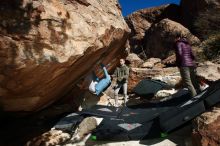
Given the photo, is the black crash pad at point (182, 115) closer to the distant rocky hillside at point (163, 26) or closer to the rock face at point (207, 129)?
the rock face at point (207, 129)

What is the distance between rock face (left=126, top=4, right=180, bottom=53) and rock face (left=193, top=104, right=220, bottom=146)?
19931 millimetres

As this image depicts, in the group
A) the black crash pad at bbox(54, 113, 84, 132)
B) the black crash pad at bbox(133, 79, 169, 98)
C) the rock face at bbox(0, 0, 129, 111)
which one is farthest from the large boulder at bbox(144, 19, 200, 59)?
the black crash pad at bbox(54, 113, 84, 132)

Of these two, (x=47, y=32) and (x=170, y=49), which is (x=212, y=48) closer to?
(x=170, y=49)

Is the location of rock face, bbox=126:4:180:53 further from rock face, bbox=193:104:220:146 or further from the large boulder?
rock face, bbox=193:104:220:146

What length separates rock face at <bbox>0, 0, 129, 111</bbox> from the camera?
5.68 m

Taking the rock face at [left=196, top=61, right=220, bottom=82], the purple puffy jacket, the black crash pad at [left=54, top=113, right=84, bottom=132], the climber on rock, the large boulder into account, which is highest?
the large boulder

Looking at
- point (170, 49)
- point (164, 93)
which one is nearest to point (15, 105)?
point (164, 93)

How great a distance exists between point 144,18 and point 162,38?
15.2ft

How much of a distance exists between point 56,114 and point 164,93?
3576mm

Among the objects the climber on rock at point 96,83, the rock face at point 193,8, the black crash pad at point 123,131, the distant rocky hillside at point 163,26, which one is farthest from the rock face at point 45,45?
the rock face at point 193,8

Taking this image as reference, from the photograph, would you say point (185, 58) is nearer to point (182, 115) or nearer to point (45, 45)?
point (182, 115)

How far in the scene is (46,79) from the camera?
22.0 ft

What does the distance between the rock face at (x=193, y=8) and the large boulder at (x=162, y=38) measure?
1.32m

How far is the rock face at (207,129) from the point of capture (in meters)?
4.82
